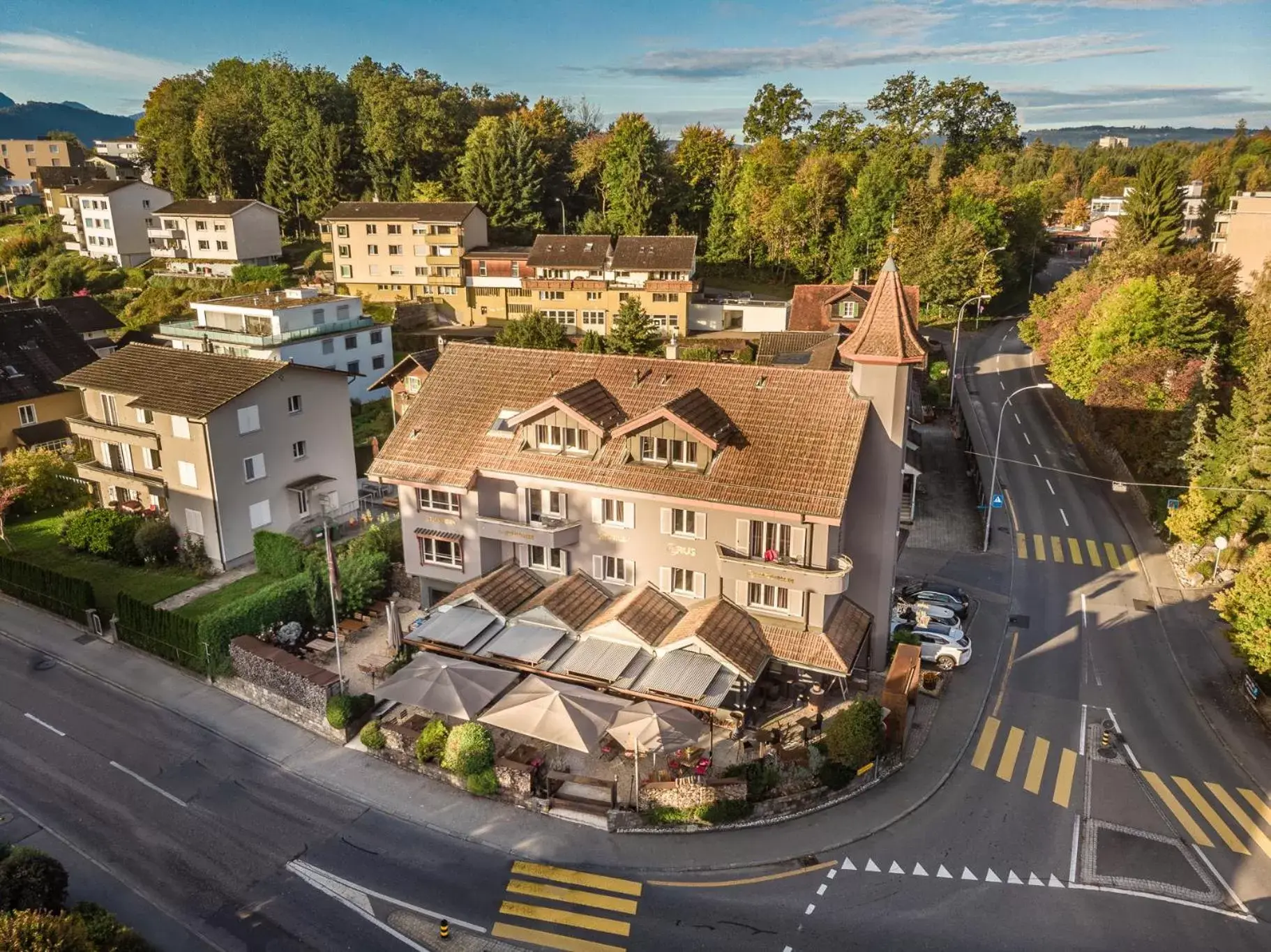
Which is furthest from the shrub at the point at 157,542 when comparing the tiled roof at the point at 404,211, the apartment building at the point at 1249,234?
the apartment building at the point at 1249,234

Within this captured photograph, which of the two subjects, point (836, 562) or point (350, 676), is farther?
point (350, 676)

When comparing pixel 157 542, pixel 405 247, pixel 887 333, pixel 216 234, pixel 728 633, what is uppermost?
pixel 216 234

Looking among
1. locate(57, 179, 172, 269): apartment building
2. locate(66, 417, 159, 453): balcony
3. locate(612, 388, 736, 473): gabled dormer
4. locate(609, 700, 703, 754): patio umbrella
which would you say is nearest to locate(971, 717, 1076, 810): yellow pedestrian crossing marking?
locate(609, 700, 703, 754): patio umbrella

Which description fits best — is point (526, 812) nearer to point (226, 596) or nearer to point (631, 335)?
point (226, 596)

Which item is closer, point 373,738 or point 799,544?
point 373,738

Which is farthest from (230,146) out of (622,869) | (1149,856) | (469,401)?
(1149,856)

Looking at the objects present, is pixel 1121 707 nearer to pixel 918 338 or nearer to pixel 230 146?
pixel 918 338

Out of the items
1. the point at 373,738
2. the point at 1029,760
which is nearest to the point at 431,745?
the point at 373,738

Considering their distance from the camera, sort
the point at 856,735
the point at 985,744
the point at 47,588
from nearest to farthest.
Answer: the point at 856,735 → the point at 985,744 → the point at 47,588
